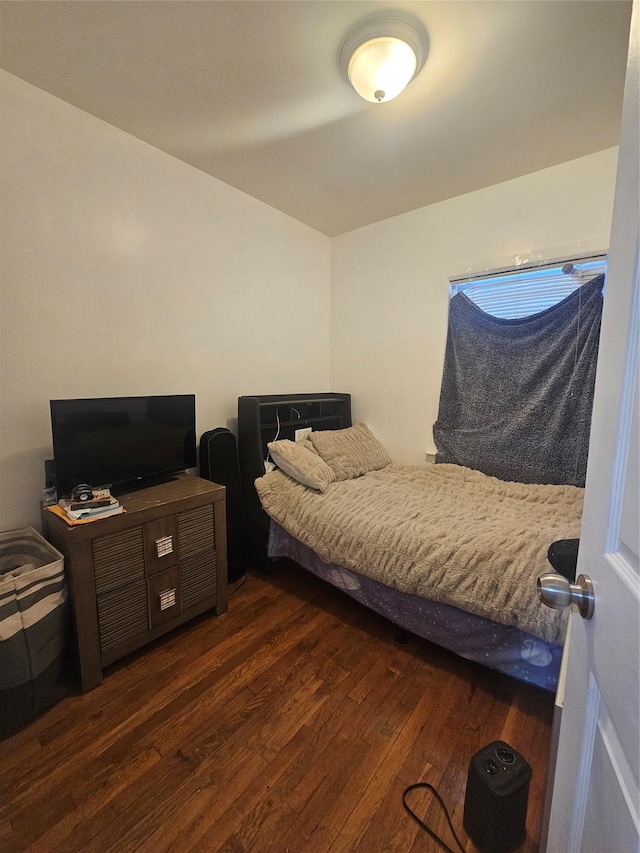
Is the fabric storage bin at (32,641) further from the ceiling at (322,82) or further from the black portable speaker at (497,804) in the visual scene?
the ceiling at (322,82)

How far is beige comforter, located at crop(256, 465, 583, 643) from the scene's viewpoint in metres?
1.37

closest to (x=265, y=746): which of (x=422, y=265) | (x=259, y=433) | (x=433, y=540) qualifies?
(x=433, y=540)

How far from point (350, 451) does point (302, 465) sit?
509mm

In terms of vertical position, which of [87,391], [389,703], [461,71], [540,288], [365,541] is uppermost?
[461,71]

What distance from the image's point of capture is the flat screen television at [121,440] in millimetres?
1592

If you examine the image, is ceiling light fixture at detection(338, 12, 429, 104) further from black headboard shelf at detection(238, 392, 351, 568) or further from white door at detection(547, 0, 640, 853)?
black headboard shelf at detection(238, 392, 351, 568)

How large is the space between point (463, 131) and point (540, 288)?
3.34 ft

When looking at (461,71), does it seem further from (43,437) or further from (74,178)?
(43,437)

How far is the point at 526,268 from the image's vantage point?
2.27 metres

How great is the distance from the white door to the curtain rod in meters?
1.87

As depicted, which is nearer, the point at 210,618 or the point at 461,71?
the point at 461,71

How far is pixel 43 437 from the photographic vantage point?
173 centimetres

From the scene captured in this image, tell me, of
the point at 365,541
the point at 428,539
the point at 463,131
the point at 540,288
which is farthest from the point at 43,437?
the point at 540,288

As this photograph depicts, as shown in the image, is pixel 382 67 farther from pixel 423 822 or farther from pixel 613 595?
pixel 423 822
